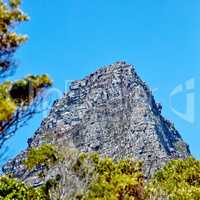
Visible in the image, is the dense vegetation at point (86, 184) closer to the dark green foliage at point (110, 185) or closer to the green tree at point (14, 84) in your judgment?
the dark green foliage at point (110, 185)

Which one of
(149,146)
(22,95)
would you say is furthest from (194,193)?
(149,146)

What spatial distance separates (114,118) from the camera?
317 ft

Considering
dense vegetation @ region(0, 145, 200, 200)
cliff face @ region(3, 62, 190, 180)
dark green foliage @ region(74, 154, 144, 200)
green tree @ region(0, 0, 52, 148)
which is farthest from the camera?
cliff face @ region(3, 62, 190, 180)

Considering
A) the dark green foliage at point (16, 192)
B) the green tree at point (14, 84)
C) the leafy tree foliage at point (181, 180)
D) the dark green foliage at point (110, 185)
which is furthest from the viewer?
the leafy tree foliage at point (181, 180)

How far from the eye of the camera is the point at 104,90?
332ft

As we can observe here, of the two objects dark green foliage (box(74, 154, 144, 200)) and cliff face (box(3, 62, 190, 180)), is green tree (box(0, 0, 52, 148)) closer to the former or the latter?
dark green foliage (box(74, 154, 144, 200))

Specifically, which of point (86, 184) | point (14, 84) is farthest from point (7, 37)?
point (86, 184)

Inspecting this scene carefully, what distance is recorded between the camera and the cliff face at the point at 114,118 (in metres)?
84.4

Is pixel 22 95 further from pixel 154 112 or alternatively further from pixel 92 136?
pixel 154 112

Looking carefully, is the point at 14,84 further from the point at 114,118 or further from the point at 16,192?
the point at 114,118

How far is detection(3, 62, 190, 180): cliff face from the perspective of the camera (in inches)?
3322

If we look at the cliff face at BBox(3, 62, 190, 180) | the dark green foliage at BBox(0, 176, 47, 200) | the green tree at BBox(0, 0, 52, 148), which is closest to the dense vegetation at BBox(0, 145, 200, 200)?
the dark green foliage at BBox(0, 176, 47, 200)

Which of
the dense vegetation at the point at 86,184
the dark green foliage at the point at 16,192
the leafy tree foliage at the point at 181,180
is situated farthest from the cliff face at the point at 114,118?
the dark green foliage at the point at 16,192

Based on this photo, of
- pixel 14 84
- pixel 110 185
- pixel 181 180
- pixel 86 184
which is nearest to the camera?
pixel 14 84
